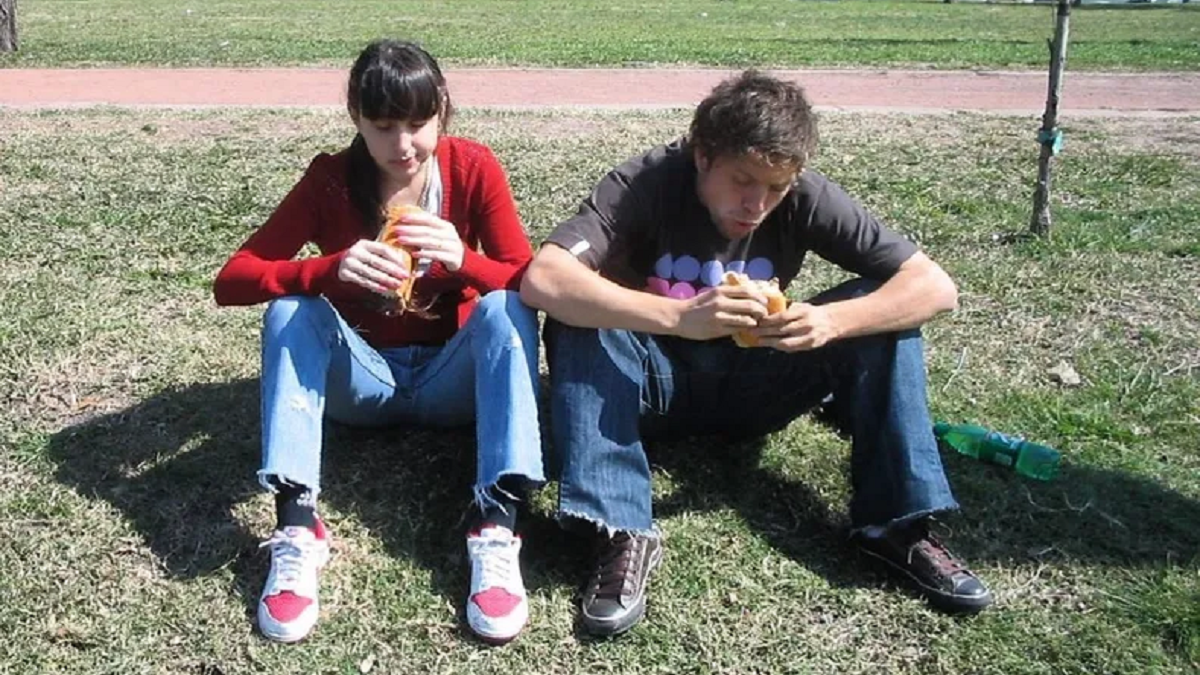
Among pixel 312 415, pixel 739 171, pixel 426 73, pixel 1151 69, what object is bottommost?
pixel 1151 69

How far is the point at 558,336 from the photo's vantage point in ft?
9.24

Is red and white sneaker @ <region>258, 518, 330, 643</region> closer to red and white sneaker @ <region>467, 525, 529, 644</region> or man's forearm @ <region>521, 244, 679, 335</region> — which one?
red and white sneaker @ <region>467, 525, 529, 644</region>

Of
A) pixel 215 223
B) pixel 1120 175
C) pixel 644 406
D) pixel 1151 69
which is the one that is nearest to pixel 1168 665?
pixel 644 406

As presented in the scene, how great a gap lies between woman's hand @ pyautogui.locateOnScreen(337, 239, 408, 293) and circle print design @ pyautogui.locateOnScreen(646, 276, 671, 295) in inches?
23.7

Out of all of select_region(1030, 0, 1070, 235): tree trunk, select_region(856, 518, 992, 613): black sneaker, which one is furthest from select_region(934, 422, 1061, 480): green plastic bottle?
select_region(1030, 0, 1070, 235): tree trunk

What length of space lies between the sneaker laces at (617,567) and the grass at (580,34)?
10.9 m

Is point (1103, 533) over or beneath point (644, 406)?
beneath

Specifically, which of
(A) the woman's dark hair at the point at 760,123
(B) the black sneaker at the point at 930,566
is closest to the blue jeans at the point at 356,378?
(A) the woman's dark hair at the point at 760,123

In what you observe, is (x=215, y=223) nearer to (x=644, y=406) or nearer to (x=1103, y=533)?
(x=644, y=406)

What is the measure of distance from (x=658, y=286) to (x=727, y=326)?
33 centimetres

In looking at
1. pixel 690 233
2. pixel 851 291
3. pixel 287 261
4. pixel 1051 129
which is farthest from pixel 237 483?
pixel 1051 129

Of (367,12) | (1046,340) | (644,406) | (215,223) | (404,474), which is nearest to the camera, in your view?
(644,406)

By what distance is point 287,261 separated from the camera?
9.61 feet

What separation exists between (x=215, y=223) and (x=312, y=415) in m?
3.09
